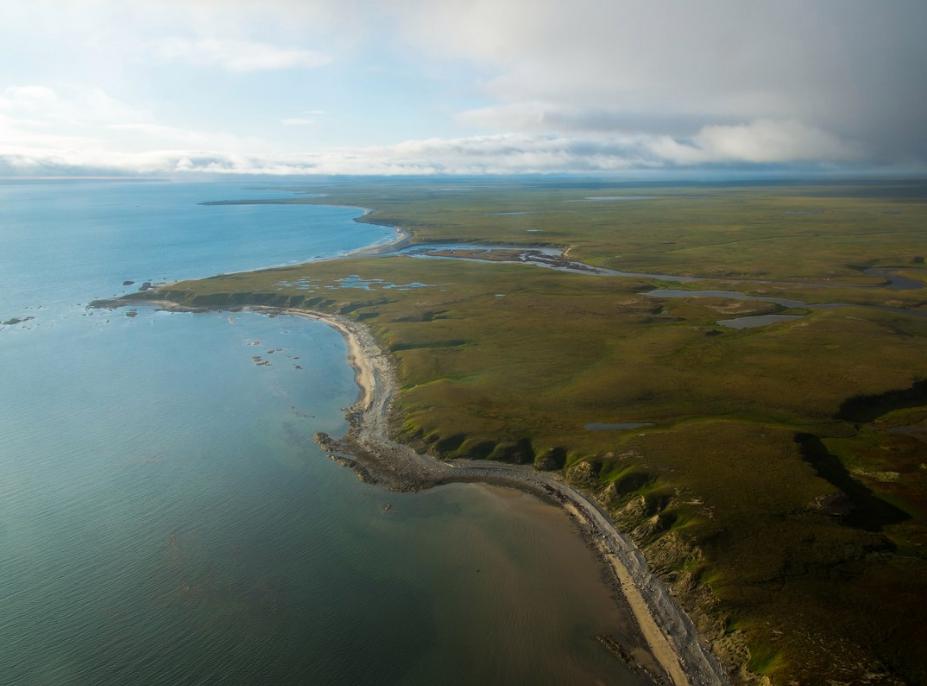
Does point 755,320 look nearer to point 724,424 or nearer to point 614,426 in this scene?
point 724,424

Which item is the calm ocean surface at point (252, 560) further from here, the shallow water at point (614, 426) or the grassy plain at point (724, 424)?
the shallow water at point (614, 426)

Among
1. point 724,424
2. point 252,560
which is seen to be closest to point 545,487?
point 724,424

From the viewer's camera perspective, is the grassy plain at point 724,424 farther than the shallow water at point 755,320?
No

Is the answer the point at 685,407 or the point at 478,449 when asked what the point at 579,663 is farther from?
the point at 685,407

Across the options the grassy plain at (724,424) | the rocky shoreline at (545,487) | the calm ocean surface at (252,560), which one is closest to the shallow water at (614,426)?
the grassy plain at (724,424)

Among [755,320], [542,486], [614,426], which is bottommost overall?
[542,486]

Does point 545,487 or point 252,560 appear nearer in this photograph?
point 252,560

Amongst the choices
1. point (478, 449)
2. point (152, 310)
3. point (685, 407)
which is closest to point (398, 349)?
point (478, 449)

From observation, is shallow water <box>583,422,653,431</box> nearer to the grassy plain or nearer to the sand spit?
the grassy plain
